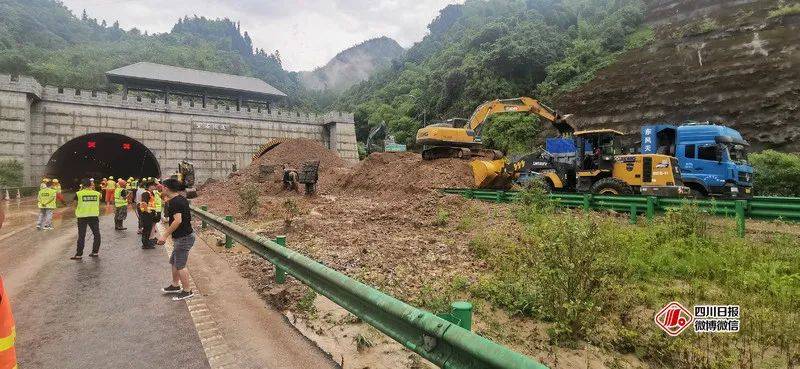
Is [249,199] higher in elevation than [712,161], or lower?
lower

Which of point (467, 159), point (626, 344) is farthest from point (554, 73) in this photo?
point (626, 344)

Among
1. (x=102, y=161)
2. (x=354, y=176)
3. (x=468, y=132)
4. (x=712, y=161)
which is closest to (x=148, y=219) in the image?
(x=468, y=132)

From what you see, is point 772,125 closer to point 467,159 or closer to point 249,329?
point 467,159

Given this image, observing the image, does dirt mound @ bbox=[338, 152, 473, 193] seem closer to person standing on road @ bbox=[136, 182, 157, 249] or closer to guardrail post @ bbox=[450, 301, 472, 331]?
person standing on road @ bbox=[136, 182, 157, 249]

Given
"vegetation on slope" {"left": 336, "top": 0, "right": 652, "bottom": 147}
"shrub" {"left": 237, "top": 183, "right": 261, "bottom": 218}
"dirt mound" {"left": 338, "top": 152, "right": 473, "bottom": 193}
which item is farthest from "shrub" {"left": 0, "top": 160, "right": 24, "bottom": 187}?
"vegetation on slope" {"left": 336, "top": 0, "right": 652, "bottom": 147}

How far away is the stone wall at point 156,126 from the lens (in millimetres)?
25656

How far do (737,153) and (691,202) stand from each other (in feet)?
23.8

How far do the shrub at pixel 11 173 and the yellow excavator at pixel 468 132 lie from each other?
2450cm

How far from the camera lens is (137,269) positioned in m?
7.55

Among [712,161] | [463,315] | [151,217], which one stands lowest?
[151,217]

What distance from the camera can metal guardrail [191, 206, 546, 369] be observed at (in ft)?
6.93

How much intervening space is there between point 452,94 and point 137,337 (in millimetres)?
49933

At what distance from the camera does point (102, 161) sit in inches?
1576

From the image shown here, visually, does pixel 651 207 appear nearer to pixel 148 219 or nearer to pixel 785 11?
pixel 148 219
